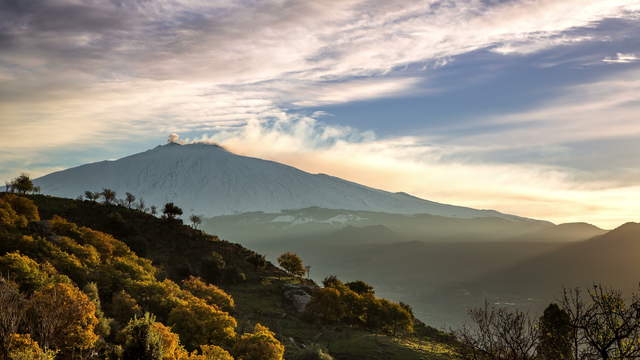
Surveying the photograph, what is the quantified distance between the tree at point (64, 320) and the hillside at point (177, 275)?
2.72 metres

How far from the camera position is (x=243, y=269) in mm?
89562

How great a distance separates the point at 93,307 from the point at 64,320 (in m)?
3.00

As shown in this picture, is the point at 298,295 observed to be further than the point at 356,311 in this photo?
Yes

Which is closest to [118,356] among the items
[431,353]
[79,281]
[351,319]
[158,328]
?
[158,328]

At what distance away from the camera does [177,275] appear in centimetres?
7631

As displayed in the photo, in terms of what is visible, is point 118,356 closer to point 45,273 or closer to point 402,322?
point 45,273

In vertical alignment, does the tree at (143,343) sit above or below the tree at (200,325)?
above

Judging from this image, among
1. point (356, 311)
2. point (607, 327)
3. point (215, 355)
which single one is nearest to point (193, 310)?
point (215, 355)

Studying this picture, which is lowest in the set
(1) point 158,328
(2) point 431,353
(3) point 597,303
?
(2) point 431,353

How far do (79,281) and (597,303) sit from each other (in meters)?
52.7

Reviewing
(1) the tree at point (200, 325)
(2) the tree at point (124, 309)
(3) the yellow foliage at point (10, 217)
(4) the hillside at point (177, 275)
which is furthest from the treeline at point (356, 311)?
(3) the yellow foliage at point (10, 217)

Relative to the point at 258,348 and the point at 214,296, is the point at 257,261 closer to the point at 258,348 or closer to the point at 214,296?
the point at 214,296

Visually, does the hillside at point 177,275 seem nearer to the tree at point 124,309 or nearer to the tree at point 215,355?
the tree at point 124,309

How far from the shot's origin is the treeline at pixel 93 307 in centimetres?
2852
